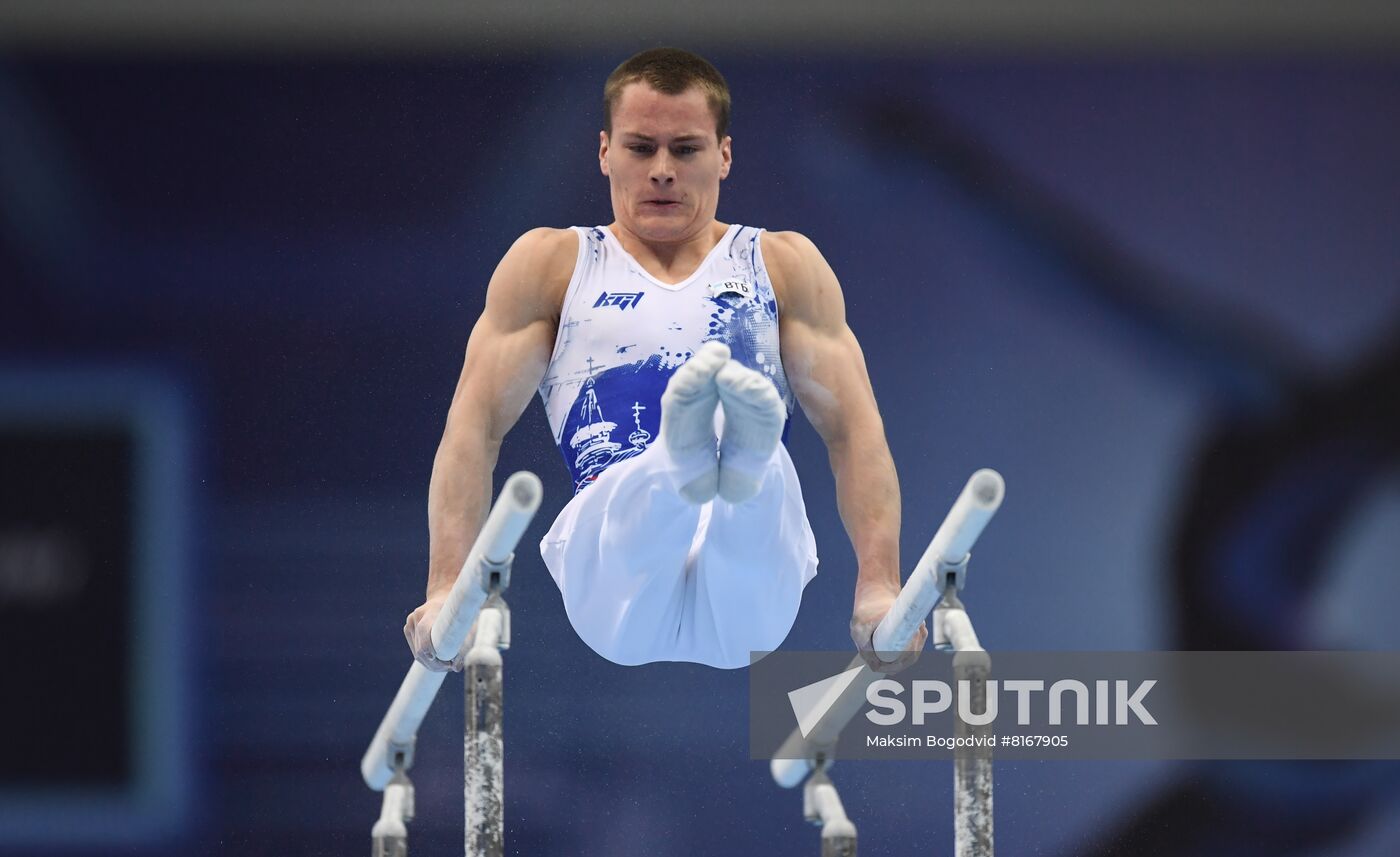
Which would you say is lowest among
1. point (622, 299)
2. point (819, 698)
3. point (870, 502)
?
point (819, 698)

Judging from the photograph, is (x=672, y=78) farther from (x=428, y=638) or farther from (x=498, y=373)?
(x=428, y=638)

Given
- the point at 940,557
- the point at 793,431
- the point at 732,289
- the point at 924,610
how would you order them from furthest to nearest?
the point at 793,431 → the point at 732,289 → the point at 924,610 → the point at 940,557

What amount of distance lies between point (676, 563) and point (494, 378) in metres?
0.75

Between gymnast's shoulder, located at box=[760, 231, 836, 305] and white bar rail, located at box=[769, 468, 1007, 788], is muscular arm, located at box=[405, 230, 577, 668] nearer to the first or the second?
gymnast's shoulder, located at box=[760, 231, 836, 305]

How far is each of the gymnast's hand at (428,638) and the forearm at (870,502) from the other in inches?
39.4

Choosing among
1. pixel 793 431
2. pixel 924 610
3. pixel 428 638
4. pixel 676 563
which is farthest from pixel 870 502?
pixel 793 431

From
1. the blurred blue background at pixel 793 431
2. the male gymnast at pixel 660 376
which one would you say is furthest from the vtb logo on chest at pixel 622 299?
the blurred blue background at pixel 793 431

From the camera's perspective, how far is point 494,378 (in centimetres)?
414

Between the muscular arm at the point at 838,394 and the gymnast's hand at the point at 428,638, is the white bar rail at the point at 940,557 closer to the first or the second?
the muscular arm at the point at 838,394

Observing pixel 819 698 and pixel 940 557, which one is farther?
pixel 819 698

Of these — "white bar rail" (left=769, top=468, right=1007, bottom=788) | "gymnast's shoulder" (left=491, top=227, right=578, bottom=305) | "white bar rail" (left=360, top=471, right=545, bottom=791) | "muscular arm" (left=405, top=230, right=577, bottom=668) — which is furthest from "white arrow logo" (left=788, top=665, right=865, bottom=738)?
"gymnast's shoulder" (left=491, top=227, right=578, bottom=305)

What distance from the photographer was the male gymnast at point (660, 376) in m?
3.84

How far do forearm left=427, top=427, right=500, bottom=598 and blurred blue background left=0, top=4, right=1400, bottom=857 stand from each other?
236 centimetres

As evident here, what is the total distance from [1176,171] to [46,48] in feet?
14.9
